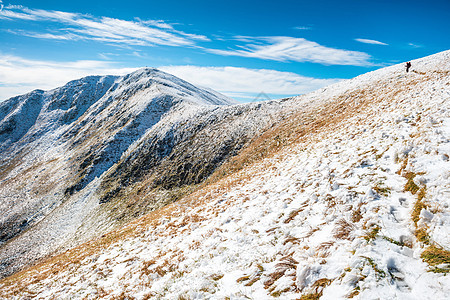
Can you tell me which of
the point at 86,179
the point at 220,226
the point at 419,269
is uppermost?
the point at 419,269

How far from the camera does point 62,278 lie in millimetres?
12672

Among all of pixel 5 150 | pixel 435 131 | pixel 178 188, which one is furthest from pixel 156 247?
pixel 5 150

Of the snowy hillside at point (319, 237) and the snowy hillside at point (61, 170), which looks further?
the snowy hillside at point (61, 170)

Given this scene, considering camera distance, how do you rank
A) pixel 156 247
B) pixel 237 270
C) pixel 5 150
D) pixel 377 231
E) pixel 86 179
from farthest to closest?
1. pixel 5 150
2. pixel 86 179
3. pixel 156 247
4. pixel 237 270
5. pixel 377 231

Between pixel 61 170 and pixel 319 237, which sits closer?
pixel 319 237

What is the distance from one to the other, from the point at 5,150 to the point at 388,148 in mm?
176576

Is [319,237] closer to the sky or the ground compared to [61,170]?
closer to the sky

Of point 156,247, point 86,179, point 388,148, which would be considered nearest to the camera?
point 388,148

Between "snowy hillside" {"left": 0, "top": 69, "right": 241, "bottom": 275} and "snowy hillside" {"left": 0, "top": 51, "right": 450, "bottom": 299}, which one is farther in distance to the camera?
"snowy hillside" {"left": 0, "top": 69, "right": 241, "bottom": 275}

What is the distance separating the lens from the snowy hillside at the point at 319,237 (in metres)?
4.82

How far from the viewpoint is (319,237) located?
6566 millimetres

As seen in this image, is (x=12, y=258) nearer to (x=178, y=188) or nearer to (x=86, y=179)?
(x=86, y=179)

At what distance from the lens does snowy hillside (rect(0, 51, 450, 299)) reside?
482 cm

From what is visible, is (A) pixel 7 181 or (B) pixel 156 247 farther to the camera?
(A) pixel 7 181
